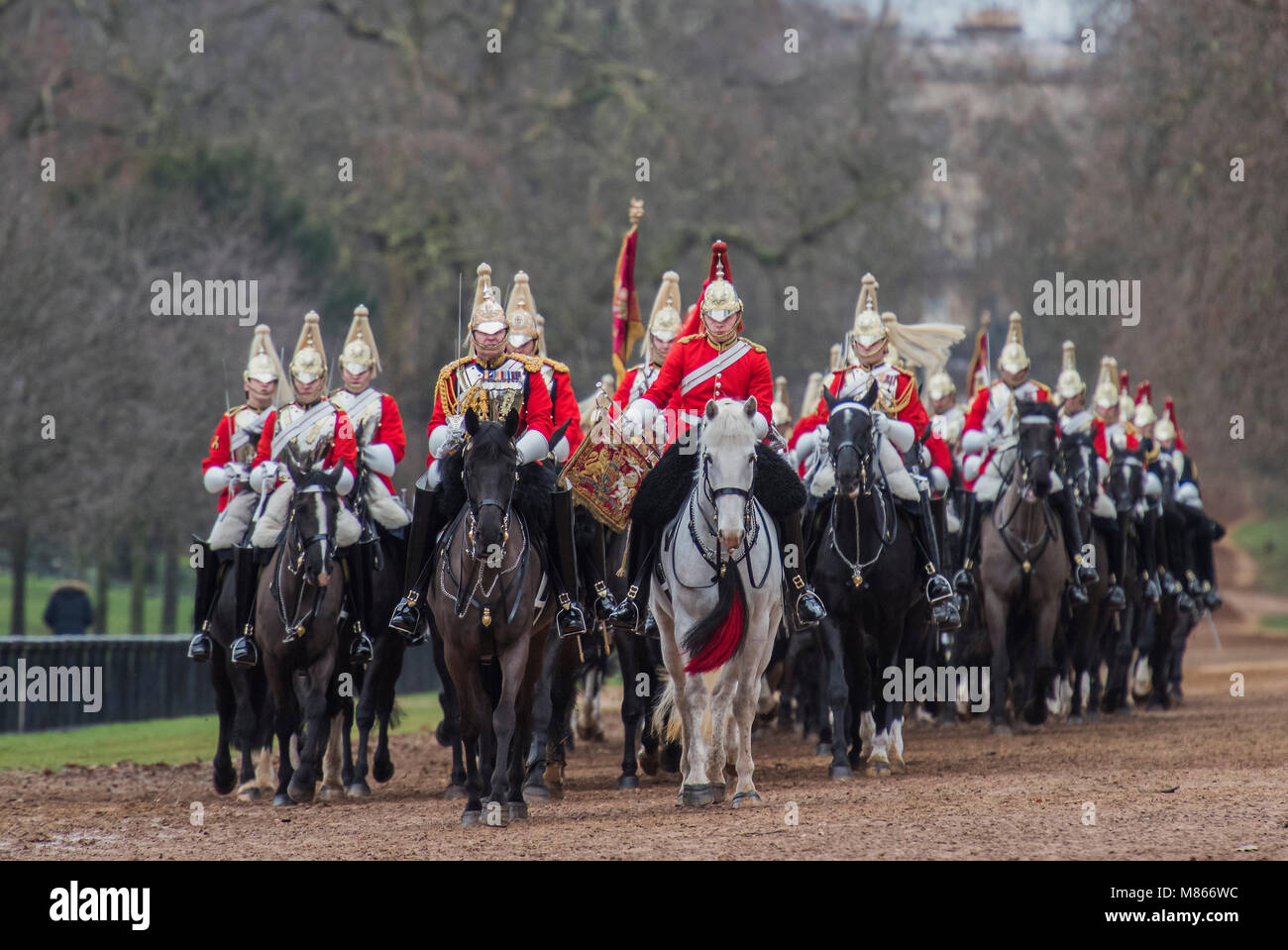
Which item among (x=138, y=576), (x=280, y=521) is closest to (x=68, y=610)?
(x=138, y=576)

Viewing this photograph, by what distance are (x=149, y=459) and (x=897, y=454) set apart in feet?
49.2

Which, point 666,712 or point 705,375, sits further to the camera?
point 666,712

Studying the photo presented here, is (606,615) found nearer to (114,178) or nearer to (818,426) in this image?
(818,426)

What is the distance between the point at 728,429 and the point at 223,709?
501 cm

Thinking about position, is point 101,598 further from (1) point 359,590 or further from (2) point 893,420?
(2) point 893,420

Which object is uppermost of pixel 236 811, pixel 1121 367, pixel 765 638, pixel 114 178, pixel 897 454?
pixel 114 178

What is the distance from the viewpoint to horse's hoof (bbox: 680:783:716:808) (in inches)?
466

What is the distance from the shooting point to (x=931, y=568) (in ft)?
47.5

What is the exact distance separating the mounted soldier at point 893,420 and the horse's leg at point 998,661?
195 cm

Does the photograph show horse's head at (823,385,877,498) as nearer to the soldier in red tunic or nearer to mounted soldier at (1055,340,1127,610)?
the soldier in red tunic

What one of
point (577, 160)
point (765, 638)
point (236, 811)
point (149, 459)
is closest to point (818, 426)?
point (765, 638)

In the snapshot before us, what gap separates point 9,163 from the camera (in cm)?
2780

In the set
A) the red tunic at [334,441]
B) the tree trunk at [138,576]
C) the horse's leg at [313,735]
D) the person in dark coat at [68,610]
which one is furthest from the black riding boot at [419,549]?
the tree trunk at [138,576]

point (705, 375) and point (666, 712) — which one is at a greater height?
point (705, 375)
